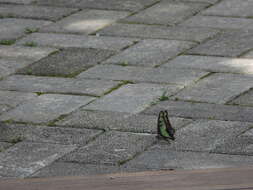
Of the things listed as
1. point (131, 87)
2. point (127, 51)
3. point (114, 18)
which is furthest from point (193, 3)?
point (131, 87)

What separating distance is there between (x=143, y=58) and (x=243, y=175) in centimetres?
259

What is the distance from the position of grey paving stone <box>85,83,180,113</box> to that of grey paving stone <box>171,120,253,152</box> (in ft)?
1.74

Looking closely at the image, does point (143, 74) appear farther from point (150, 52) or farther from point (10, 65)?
point (10, 65)

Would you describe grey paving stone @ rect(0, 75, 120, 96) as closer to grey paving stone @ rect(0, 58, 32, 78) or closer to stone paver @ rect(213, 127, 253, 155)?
grey paving stone @ rect(0, 58, 32, 78)

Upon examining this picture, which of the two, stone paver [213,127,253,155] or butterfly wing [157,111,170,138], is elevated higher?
butterfly wing [157,111,170,138]

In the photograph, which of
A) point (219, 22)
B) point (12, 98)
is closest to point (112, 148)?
point (12, 98)

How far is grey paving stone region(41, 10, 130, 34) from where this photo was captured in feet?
25.3

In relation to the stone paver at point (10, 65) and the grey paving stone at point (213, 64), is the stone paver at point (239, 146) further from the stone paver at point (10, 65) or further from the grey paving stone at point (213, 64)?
the stone paver at point (10, 65)

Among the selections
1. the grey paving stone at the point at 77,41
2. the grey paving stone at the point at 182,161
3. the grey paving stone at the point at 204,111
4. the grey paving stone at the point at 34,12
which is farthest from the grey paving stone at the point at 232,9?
the grey paving stone at the point at 182,161

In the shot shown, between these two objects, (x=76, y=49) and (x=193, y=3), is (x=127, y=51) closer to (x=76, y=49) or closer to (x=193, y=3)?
(x=76, y=49)

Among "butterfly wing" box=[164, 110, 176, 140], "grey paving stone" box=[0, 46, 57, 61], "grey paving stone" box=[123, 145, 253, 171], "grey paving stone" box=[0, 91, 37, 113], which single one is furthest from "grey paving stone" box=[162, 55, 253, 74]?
"grey paving stone" box=[123, 145, 253, 171]

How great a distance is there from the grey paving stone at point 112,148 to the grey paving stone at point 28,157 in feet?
0.30

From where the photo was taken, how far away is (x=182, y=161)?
188 inches

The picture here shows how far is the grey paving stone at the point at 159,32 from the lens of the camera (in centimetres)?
736
